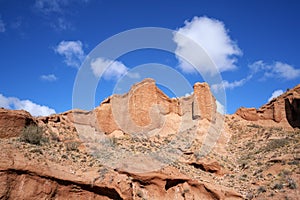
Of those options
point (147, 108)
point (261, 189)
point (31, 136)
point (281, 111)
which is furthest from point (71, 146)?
point (281, 111)

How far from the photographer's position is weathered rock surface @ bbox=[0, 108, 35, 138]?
49.3ft

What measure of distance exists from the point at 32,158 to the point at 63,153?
2.64 meters

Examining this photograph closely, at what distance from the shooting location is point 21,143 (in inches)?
535

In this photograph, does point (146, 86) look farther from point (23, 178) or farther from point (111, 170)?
point (23, 178)

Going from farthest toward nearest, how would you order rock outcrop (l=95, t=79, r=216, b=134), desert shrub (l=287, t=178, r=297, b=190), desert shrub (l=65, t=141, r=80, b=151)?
rock outcrop (l=95, t=79, r=216, b=134)
desert shrub (l=287, t=178, r=297, b=190)
desert shrub (l=65, t=141, r=80, b=151)

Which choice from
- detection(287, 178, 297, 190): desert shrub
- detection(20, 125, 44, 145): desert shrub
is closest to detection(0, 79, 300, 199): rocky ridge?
detection(287, 178, 297, 190): desert shrub

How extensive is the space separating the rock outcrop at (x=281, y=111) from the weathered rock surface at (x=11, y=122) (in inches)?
1512

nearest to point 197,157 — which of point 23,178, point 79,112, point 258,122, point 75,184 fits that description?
point 75,184

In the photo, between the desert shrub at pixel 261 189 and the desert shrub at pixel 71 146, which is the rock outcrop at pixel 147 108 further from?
the desert shrub at pixel 71 146

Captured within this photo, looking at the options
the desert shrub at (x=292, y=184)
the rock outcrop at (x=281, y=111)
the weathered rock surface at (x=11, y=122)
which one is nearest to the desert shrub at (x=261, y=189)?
the desert shrub at (x=292, y=184)

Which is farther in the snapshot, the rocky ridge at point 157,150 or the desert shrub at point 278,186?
the desert shrub at point 278,186

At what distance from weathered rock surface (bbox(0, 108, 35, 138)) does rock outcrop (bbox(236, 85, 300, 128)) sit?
38.4m

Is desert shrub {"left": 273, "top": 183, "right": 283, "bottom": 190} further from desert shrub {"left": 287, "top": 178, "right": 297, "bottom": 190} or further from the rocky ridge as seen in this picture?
desert shrub {"left": 287, "top": 178, "right": 297, "bottom": 190}

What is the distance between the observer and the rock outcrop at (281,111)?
140 feet
